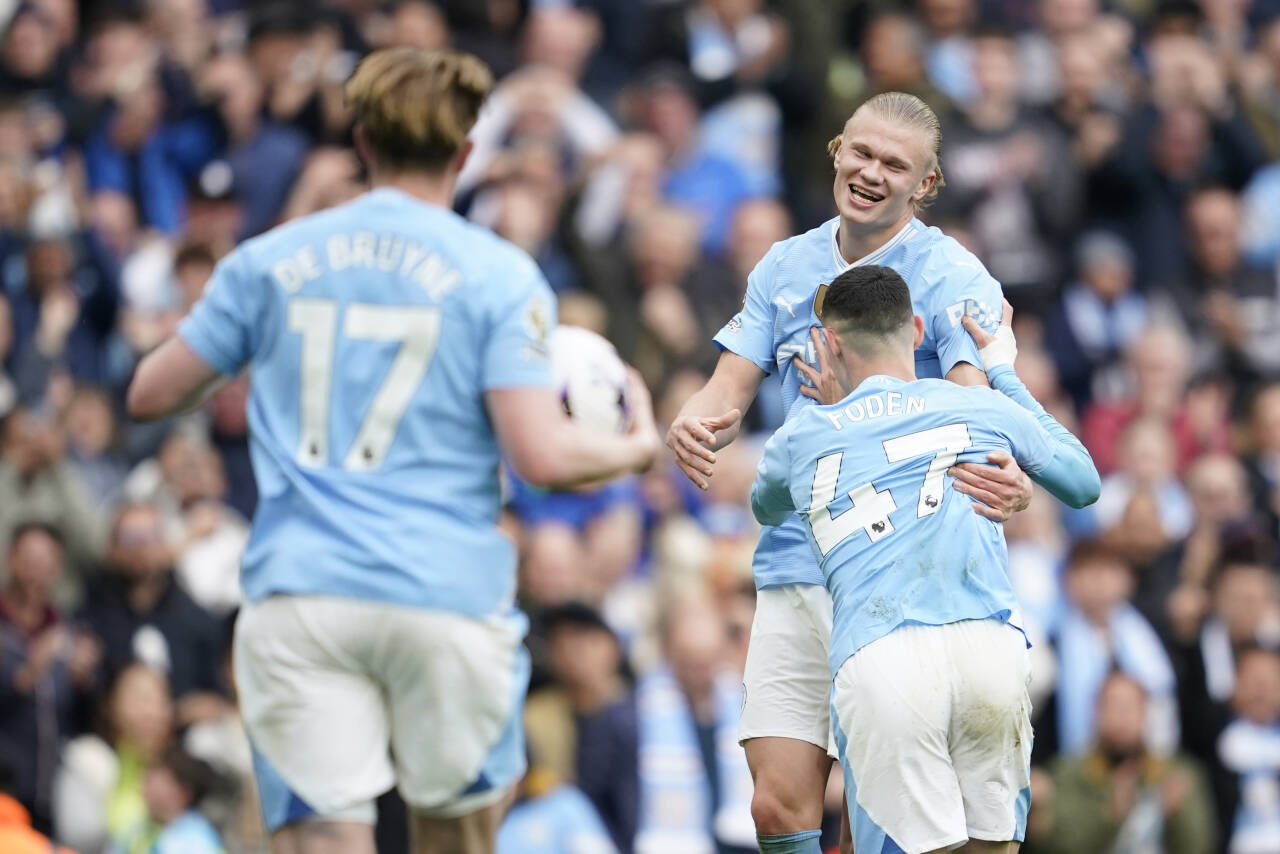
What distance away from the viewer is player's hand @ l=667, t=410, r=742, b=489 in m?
5.93

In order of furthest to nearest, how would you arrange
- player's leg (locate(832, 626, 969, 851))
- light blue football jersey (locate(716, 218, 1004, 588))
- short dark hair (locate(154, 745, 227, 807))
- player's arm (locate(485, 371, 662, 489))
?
1. short dark hair (locate(154, 745, 227, 807))
2. light blue football jersey (locate(716, 218, 1004, 588))
3. player's leg (locate(832, 626, 969, 851))
4. player's arm (locate(485, 371, 662, 489))

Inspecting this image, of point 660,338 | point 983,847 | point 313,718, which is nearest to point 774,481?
point 983,847

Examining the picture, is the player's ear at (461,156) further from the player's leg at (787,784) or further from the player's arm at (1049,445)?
the player's leg at (787,784)

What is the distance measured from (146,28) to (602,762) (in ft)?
21.8

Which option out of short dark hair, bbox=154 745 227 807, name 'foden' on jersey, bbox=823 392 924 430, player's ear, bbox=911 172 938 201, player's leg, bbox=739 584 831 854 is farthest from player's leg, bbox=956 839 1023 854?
short dark hair, bbox=154 745 227 807

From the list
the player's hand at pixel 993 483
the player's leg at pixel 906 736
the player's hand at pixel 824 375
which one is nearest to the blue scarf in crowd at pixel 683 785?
the player's hand at pixel 824 375

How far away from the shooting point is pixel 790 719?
6.19 meters

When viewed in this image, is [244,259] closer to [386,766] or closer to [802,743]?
[386,766]

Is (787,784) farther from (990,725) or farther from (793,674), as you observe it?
(990,725)

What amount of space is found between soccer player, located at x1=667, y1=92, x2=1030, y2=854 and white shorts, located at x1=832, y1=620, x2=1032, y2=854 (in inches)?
22.0

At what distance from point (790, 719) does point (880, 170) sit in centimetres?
169

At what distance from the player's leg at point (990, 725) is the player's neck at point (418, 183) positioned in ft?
5.92

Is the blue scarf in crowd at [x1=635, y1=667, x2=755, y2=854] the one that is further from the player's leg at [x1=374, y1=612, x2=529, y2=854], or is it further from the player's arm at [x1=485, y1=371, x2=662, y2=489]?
the player's arm at [x1=485, y1=371, x2=662, y2=489]

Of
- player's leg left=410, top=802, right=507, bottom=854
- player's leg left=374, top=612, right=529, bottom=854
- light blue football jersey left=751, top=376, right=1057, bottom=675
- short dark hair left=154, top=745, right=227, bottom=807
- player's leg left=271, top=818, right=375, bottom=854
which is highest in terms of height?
light blue football jersey left=751, top=376, right=1057, bottom=675
